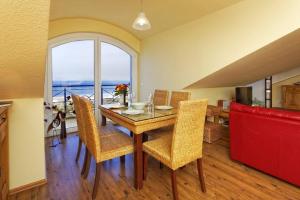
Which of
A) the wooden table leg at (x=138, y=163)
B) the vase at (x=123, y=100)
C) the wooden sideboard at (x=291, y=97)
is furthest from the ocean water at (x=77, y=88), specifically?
the wooden sideboard at (x=291, y=97)

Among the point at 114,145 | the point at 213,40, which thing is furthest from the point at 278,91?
the point at 114,145

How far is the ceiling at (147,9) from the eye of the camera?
9.89 ft

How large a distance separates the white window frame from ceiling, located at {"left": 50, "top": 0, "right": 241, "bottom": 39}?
1.36 ft

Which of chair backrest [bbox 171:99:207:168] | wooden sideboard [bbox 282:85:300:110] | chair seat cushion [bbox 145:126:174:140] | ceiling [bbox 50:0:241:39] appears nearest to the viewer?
chair backrest [bbox 171:99:207:168]

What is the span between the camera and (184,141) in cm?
185

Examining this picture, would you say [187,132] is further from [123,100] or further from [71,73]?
[71,73]

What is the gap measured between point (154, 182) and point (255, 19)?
2.58 meters

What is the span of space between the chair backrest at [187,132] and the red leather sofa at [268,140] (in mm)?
828

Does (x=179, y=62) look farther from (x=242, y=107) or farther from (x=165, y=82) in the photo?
(x=242, y=107)

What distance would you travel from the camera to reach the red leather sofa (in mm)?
2025

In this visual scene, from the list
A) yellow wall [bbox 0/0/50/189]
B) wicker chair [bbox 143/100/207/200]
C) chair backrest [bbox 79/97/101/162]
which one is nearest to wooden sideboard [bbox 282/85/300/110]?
wicker chair [bbox 143/100/207/200]

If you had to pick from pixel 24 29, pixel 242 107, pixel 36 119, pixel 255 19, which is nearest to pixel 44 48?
pixel 24 29

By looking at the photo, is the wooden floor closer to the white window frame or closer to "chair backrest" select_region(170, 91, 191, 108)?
"chair backrest" select_region(170, 91, 191, 108)

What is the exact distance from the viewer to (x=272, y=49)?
→ 285cm
